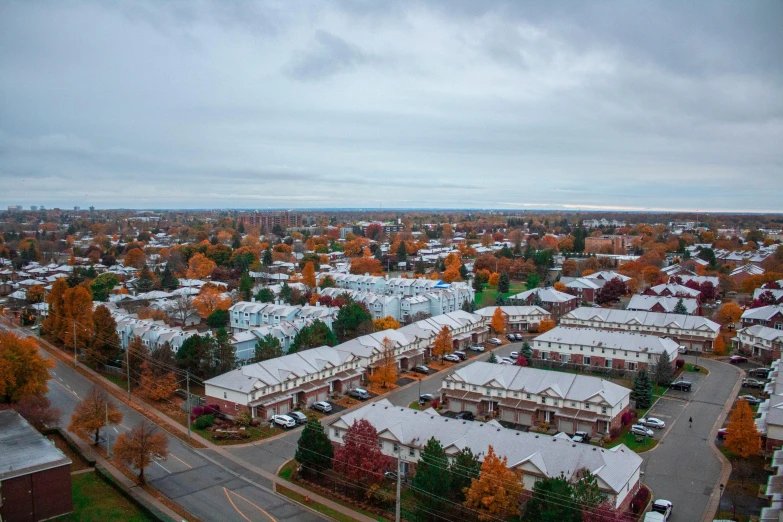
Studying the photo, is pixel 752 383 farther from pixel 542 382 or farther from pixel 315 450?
pixel 315 450

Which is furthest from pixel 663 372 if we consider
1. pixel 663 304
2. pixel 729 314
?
pixel 729 314

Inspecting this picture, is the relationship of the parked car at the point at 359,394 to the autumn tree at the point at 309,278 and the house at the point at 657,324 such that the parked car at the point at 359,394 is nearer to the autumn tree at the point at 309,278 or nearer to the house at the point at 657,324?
the house at the point at 657,324

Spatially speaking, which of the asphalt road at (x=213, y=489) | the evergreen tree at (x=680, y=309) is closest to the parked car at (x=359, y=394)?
the asphalt road at (x=213, y=489)

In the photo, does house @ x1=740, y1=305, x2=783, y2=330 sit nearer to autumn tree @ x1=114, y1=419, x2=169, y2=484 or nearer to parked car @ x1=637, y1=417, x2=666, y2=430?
parked car @ x1=637, y1=417, x2=666, y2=430

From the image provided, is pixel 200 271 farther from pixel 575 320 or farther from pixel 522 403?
pixel 522 403

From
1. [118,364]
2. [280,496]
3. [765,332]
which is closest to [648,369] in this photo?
[765,332]

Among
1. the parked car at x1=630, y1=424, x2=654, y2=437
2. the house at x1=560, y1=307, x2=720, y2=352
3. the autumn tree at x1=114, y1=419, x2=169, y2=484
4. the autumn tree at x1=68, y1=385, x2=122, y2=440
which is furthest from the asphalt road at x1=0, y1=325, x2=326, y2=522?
the house at x1=560, y1=307, x2=720, y2=352
